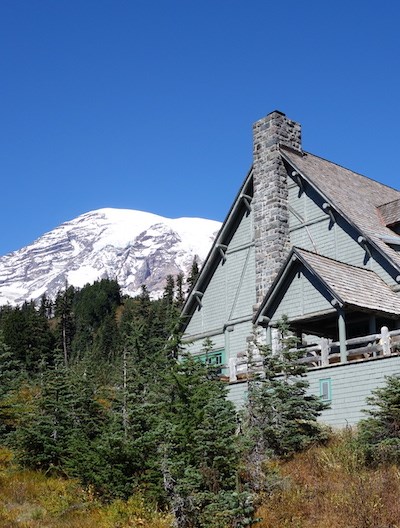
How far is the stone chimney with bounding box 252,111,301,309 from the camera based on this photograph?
29297 millimetres

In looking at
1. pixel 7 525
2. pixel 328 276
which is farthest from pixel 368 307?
pixel 7 525

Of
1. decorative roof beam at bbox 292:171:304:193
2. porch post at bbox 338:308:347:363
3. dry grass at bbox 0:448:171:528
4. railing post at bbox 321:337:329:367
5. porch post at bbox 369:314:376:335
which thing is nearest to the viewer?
dry grass at bbox 0:448:171:528

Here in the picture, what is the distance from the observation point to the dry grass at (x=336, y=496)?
1362 centimetres

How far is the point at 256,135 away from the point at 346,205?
570 cm

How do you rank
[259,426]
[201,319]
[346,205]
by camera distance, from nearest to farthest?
[259,426]
[346,205]
[201,319]

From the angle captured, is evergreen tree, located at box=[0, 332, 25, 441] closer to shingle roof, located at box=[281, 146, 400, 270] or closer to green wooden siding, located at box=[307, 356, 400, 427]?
green wooden siding, located at box=[307, 356, 400, 427]

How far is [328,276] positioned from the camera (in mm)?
23844

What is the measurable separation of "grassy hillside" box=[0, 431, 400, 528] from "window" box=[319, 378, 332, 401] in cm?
198

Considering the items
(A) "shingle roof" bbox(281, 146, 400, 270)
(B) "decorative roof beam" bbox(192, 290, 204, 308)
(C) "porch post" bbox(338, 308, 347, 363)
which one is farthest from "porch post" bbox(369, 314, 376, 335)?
(B) "decorative roof beam" bbox(192, 290, 204, 308)

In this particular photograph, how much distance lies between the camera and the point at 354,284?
2416 cm

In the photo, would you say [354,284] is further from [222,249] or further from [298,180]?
[222,249]

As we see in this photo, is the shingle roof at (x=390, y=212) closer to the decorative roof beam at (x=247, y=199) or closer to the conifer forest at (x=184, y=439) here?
the decorative roof beam at (x=247, y=199)

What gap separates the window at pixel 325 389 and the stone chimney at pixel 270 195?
7636 mm

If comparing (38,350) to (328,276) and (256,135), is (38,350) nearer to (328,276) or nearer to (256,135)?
(256,135)
